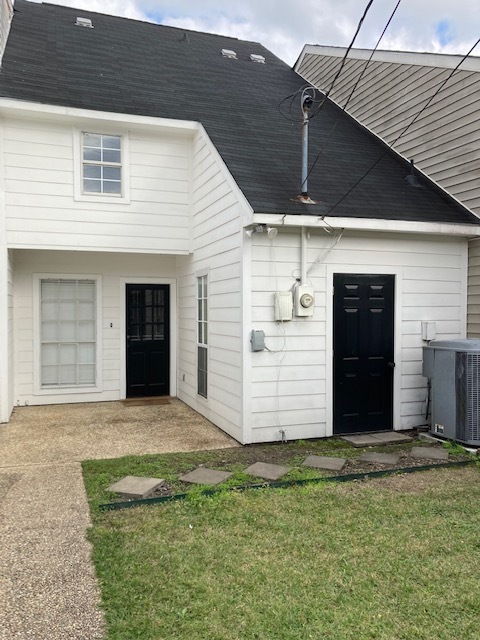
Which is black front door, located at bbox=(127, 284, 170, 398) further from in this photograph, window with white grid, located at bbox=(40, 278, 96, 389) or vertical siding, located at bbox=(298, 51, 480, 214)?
vertical siding, located at bbox=(298, 51, 480, 214)

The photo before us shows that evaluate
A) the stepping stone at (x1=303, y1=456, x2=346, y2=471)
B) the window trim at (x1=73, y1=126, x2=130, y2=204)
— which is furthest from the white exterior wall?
the window trim at (x1=73, y1=126, x2=130, y2=204)

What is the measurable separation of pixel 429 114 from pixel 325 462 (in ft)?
18.4

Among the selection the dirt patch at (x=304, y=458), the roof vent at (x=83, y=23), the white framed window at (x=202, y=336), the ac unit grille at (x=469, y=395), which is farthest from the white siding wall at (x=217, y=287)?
the roof vent at (x=83, y=23)

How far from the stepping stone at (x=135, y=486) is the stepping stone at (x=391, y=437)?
289 cm

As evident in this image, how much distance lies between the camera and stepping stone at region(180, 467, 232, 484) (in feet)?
14.3

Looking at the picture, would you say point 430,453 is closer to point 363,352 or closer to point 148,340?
point 363,352

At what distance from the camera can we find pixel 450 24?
5.66 m

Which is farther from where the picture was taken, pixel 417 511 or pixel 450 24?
pixel 450 24

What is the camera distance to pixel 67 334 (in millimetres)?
8234

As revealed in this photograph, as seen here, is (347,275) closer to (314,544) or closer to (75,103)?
(314,544)

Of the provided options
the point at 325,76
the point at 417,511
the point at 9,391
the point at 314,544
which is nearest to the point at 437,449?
the point at 417,511

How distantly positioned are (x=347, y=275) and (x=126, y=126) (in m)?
4.06

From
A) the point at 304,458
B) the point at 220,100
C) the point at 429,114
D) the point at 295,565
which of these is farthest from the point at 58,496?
the point at 429,114

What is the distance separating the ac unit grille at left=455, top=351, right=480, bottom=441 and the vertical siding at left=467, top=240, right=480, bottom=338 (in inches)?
45.8
